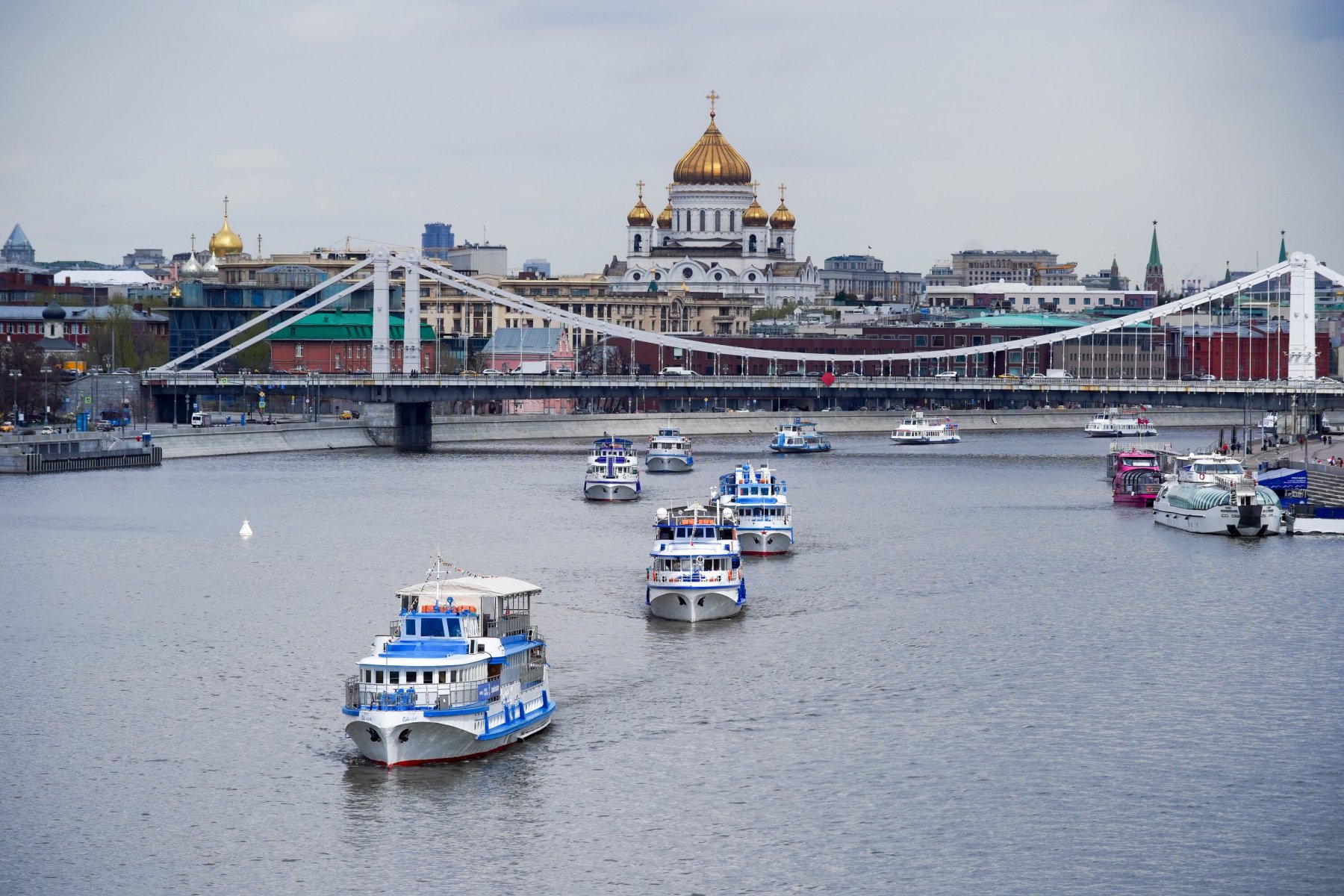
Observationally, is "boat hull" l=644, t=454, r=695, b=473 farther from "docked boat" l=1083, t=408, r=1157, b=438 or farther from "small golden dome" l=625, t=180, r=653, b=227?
"small golden dome" l=625, t=180, r=653, b=227

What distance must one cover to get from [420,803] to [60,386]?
80079mm

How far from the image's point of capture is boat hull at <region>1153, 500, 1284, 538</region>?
59.1 m

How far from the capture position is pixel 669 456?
8731cm

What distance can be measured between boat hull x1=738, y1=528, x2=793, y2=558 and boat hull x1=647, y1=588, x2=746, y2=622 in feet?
37.9

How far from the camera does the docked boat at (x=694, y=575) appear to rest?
43.3 metres

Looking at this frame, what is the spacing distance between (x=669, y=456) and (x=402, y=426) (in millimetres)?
19329

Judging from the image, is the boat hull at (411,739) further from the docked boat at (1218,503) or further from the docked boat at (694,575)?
the docked boat at (1218,503)

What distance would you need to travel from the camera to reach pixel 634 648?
3988 centimetres

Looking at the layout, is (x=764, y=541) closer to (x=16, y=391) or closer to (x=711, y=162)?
(x=16, y=391)

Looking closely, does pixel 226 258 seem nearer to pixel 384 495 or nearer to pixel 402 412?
pixel 402 412

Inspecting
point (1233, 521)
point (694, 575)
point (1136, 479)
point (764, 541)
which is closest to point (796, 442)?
point (1136, 479)

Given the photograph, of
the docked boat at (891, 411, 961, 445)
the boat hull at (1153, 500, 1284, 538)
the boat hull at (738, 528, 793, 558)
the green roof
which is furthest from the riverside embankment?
the boat hull at (1153, 500, 1284, 538)

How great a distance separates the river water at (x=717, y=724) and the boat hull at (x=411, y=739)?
272mm

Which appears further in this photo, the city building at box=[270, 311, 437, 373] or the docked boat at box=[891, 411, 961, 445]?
the city building at box=[270, 311, 437, 373]
